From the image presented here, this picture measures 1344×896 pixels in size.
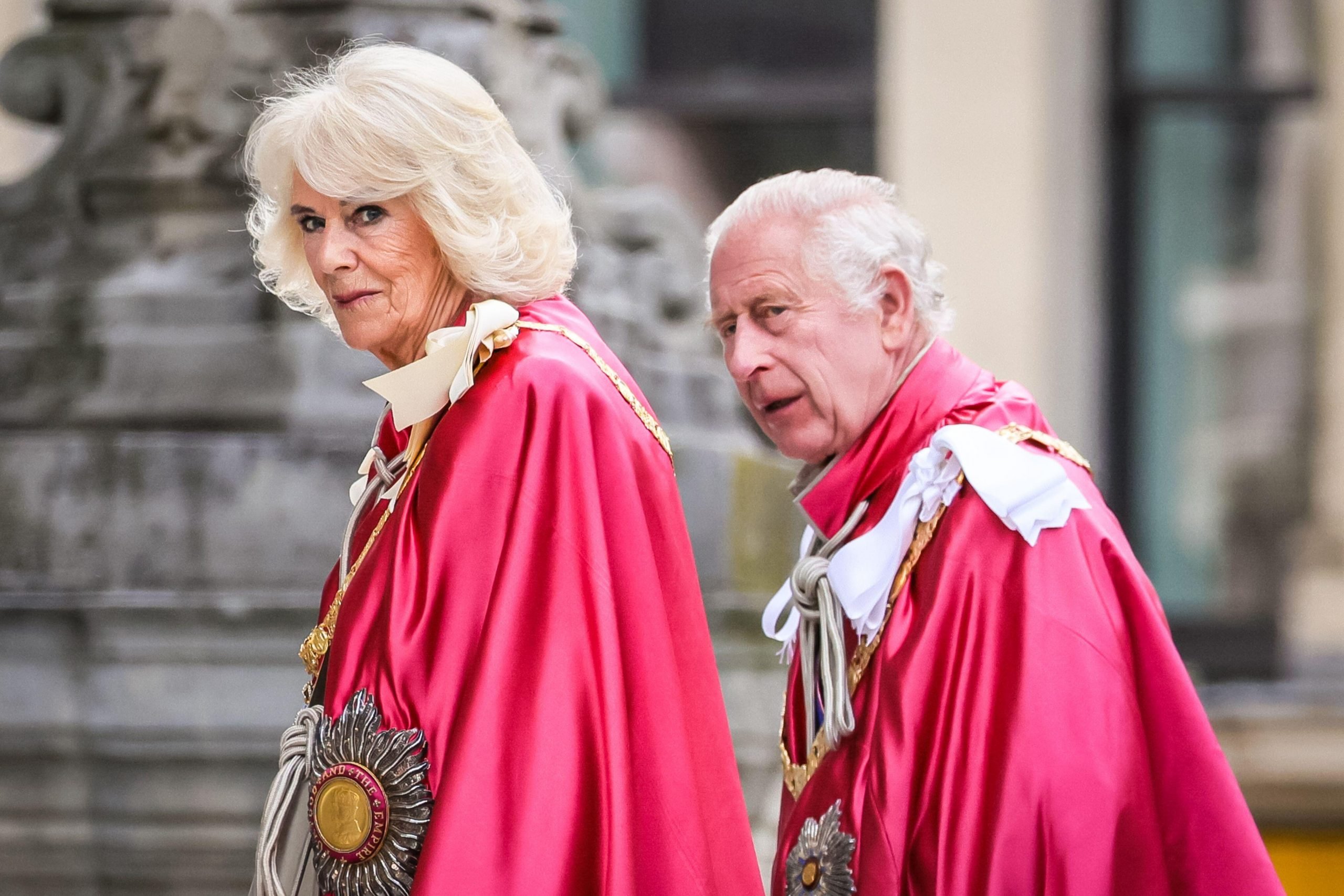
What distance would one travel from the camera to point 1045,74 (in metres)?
7.55

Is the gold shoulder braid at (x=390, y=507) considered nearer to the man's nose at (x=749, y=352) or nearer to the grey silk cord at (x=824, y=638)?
the man's nose at (x=749, y=352)

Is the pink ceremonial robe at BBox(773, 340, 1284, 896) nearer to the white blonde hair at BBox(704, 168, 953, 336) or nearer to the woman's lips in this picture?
the white blonde hair at BBox(704, 168, 953, 336)

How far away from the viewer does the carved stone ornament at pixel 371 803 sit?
2.65 meters

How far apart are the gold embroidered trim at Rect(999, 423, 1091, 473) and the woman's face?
32.2 inches

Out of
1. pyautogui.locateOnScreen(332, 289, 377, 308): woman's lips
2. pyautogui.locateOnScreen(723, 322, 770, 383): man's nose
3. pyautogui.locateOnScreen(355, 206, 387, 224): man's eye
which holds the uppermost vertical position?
pyautogui.locateOnScreen(355, 206, 387, 224): man's eye

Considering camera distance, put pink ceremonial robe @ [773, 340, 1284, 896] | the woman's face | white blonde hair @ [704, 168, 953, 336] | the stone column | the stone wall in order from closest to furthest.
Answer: pink ceremonial robe @ [773, 340, 1284, 896] < the woman's face < white blonde hair @ [704, 168, 953, 336] < the stone wall < the stone column

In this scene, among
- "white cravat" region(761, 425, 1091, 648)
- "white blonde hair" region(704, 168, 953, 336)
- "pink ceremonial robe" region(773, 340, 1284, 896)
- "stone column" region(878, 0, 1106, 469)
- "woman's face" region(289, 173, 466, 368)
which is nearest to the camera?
"pink ceremonial robe" region(773, 340, 1284, 896)

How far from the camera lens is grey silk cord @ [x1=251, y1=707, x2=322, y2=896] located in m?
2.84

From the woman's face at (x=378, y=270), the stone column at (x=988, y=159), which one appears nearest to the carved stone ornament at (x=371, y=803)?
the woman's face at (x=378, y=270)

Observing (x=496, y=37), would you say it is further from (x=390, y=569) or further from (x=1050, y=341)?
(x=1050, y=341)

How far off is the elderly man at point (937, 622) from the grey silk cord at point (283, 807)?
718 millimetres

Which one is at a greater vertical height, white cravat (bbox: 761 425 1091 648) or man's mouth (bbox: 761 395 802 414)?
man's mouth (bbox: 761 395 802 414)

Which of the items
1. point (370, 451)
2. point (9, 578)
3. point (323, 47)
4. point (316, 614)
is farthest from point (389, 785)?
point (323, 47)

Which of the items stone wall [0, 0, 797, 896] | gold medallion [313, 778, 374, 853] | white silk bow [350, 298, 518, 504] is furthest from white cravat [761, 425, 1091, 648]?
stone wall [0, 0, 797, 896]
